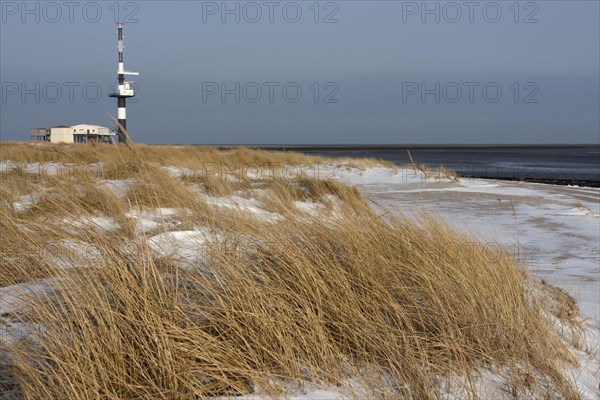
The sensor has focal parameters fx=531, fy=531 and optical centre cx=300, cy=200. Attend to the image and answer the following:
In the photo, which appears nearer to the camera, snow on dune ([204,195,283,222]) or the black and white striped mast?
snow on dune ([204,195,283,222])

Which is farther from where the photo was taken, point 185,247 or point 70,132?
point 70,132

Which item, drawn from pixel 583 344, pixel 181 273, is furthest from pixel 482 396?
pixel 181 273


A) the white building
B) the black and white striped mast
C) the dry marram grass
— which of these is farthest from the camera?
the white building

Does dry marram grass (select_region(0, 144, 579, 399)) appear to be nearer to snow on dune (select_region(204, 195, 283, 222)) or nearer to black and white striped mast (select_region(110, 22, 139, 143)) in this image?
snow on dune (select_region(204, 195, 283, 222))

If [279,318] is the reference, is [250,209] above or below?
above

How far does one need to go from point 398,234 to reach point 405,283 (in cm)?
54

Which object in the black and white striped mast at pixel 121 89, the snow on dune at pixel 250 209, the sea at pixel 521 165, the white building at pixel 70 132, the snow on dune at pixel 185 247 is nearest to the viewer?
the snow on dune at pixel 185 247

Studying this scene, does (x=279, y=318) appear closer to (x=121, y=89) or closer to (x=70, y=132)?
(x=121, y=89)

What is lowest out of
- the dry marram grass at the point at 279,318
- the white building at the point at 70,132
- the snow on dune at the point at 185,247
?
the dry marram grass at the point at 279,318

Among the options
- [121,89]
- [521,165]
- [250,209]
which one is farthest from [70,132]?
[250,209]

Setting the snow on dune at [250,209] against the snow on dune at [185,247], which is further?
the snow on dune at [250,209]

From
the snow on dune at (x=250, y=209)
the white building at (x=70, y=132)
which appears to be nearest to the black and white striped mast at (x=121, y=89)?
the white building at (x=70, y=132)

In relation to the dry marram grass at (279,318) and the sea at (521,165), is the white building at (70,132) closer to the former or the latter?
the sea at (521,165)

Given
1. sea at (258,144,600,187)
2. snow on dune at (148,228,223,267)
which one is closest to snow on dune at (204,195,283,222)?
snow on dune at (148,228,223,267)
